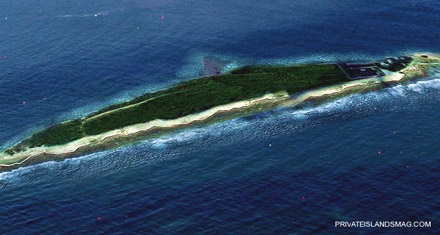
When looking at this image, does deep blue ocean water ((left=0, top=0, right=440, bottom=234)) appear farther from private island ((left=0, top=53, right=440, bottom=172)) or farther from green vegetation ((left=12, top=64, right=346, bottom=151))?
green vegetation ((left=12, top=64, right=346, bottom=151))

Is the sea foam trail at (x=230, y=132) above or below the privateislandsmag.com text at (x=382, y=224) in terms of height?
above

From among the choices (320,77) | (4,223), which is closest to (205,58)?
(320,77)

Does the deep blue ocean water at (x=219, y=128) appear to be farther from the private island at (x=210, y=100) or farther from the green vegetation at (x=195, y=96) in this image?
the green vegetation at (x=195, y=96)

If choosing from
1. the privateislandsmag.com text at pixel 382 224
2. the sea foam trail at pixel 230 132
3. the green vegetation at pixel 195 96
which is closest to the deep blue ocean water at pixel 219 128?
the sea foam trail at pixel 230 132

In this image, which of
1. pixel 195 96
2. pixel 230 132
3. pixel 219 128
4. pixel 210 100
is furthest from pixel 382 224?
pixel 195 96

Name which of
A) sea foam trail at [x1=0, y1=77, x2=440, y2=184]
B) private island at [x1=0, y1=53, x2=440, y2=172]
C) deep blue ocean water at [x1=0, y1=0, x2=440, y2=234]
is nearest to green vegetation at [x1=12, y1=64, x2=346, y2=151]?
private island at [x1=0, y1=53, x2=440, y2=172]
